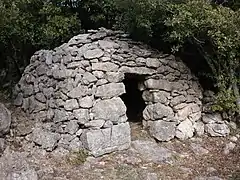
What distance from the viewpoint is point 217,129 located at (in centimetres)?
767

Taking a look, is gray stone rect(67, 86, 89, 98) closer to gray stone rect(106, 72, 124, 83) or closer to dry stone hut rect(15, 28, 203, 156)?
dry stone hut rect(15, 28, 203, 156)

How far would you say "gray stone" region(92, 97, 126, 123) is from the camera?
677 centimetres

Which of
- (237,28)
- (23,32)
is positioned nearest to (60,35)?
(23,32)

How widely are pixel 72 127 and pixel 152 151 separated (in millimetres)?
1640

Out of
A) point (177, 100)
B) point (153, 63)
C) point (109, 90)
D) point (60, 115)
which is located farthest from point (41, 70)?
point (177, 100)

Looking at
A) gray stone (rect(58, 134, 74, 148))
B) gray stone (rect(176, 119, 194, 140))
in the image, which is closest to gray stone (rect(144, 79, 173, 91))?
gray stone (rect(176, 119, 194, 140))

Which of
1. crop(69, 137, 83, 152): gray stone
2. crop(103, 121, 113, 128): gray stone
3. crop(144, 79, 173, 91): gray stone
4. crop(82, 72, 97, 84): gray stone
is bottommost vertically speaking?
crop(69, 137, 83, 152): gray stone

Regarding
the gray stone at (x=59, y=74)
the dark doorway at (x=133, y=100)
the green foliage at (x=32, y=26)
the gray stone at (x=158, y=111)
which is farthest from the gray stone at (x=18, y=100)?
the gray stone at (x=158, y=111)

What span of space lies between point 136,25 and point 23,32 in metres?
2.93

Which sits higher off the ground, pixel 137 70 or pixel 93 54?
pixel 93 54

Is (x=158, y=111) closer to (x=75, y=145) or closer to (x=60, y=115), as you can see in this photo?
(x=75, y=145)

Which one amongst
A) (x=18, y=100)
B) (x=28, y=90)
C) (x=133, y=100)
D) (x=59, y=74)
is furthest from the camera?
(x=133, y=100)

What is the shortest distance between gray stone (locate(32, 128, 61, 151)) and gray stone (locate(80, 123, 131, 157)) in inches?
22.4

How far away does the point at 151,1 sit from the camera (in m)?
6.83
